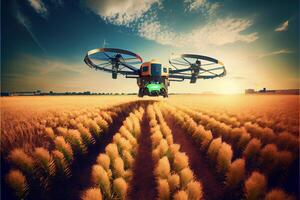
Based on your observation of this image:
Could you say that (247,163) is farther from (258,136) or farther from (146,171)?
(146,171)

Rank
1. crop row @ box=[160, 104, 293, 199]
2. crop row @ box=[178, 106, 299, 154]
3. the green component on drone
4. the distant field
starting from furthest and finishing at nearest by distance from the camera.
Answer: the green component on drone
crop row @ box=[178, 106, 299, 154]
the distant field
crop row @ box=[160, 104, 293, 199]

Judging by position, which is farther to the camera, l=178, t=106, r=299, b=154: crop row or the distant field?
l=178, t=106, r=299, b=154: crop row

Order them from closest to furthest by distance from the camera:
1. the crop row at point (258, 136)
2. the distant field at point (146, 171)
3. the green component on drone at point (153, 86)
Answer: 1. the distant field at point (146, 171)
2. the crop row at point (258, 136)
3. the green component on drone at point (153, 86)

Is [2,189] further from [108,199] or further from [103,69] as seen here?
[103,69]

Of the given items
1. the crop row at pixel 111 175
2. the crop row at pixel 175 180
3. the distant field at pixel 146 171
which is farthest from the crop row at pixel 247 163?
the crop row at pixel 111 175

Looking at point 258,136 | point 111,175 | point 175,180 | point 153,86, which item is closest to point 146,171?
point 111,175

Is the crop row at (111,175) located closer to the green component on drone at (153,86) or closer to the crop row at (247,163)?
the crop row at (247,163)

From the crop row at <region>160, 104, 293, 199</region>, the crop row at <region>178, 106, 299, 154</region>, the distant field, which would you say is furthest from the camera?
the crop row at <region>178, 106, 299, 154</region>

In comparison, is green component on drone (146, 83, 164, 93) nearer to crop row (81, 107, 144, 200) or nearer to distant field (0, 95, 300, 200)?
distant field (0, 95, 300, 200)

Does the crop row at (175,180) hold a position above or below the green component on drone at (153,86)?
below

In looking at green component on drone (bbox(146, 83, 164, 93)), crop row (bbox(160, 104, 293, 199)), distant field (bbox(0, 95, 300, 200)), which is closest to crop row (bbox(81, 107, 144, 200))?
distant field (bbox(0, 95, 300, 200))

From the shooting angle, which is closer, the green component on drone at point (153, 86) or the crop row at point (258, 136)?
the crop row at point (258, 136)
